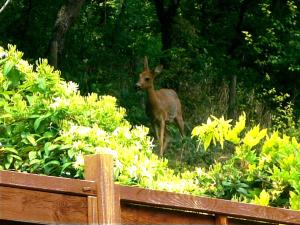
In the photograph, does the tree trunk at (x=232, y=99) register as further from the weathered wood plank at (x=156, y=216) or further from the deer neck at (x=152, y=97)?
the weathered wood plank at (x=156, y=216)

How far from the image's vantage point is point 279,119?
16969mm

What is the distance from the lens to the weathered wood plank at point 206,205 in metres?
2.95

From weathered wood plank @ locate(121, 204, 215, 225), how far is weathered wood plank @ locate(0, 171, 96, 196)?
0.21 meters

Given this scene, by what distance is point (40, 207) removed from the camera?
2.64m

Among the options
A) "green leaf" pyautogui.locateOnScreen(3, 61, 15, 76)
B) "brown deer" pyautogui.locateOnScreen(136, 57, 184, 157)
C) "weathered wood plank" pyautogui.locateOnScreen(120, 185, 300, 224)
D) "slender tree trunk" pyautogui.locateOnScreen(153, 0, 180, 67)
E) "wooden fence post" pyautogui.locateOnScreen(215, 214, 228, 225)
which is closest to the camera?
"weathered wood plank" pyautogui.locateOnScreen(120, 185, 300, 224)

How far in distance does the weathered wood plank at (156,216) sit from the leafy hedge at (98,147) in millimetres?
901

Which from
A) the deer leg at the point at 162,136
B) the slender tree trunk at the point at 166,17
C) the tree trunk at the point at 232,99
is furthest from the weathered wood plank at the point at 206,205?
the slender tree trunk at the point at 166,17

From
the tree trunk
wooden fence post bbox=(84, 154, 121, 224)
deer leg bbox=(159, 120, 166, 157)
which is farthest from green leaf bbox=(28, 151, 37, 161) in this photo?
the tree trunk

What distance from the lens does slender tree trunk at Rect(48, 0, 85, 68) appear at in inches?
Result: 565

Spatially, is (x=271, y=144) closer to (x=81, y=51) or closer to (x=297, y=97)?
(x=81, y=51)

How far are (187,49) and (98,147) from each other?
588 inches

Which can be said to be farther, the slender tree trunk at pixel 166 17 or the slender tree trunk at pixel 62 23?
the slender tree trunk at pixel 166 17

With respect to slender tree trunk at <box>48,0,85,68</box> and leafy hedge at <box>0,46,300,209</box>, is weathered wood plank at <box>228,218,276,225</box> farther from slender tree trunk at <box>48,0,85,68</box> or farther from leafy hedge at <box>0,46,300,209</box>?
slender tree trunk at <box>48,0,85,68</box>

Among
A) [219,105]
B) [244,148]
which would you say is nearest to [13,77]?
[244,148]
